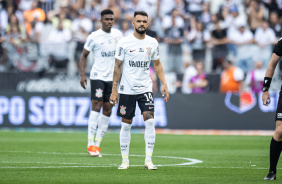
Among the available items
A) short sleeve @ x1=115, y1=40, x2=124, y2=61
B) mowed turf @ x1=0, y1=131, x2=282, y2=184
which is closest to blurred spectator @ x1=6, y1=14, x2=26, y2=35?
mowed turf @ x1=0, y1=131, x2=282, y2=184

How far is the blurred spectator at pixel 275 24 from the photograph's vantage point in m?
21.9

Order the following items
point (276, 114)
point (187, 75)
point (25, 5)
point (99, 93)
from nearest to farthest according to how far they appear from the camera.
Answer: point (276, 114), point (99, 93), point (187, 75), point (25, 5)

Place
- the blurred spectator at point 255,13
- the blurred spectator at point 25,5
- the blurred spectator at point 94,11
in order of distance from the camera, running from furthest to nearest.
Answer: the blurred spectator at point 25,5 → the blurred spectator at point 94,11 → the blurred spectator at point 255,13

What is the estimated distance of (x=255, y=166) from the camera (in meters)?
10.5

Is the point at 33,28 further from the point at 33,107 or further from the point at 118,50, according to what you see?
the point at 118,50

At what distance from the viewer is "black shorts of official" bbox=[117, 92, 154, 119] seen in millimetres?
9992

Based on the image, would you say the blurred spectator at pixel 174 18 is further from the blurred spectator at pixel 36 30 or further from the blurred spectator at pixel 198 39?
the blurred spectator at pixel 36 30

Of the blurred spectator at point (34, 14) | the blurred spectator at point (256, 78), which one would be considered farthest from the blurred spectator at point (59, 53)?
the blurred spectator at point (256, 78)

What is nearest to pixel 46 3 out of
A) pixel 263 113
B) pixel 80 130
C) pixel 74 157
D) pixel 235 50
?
pixel 80 130

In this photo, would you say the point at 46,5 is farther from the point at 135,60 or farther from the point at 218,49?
the point at 135,60

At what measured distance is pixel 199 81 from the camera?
838 inches

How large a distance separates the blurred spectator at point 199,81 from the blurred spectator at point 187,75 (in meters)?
0.11

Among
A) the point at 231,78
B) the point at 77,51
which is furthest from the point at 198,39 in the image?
the point at 77,51

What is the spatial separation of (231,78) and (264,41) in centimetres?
210
